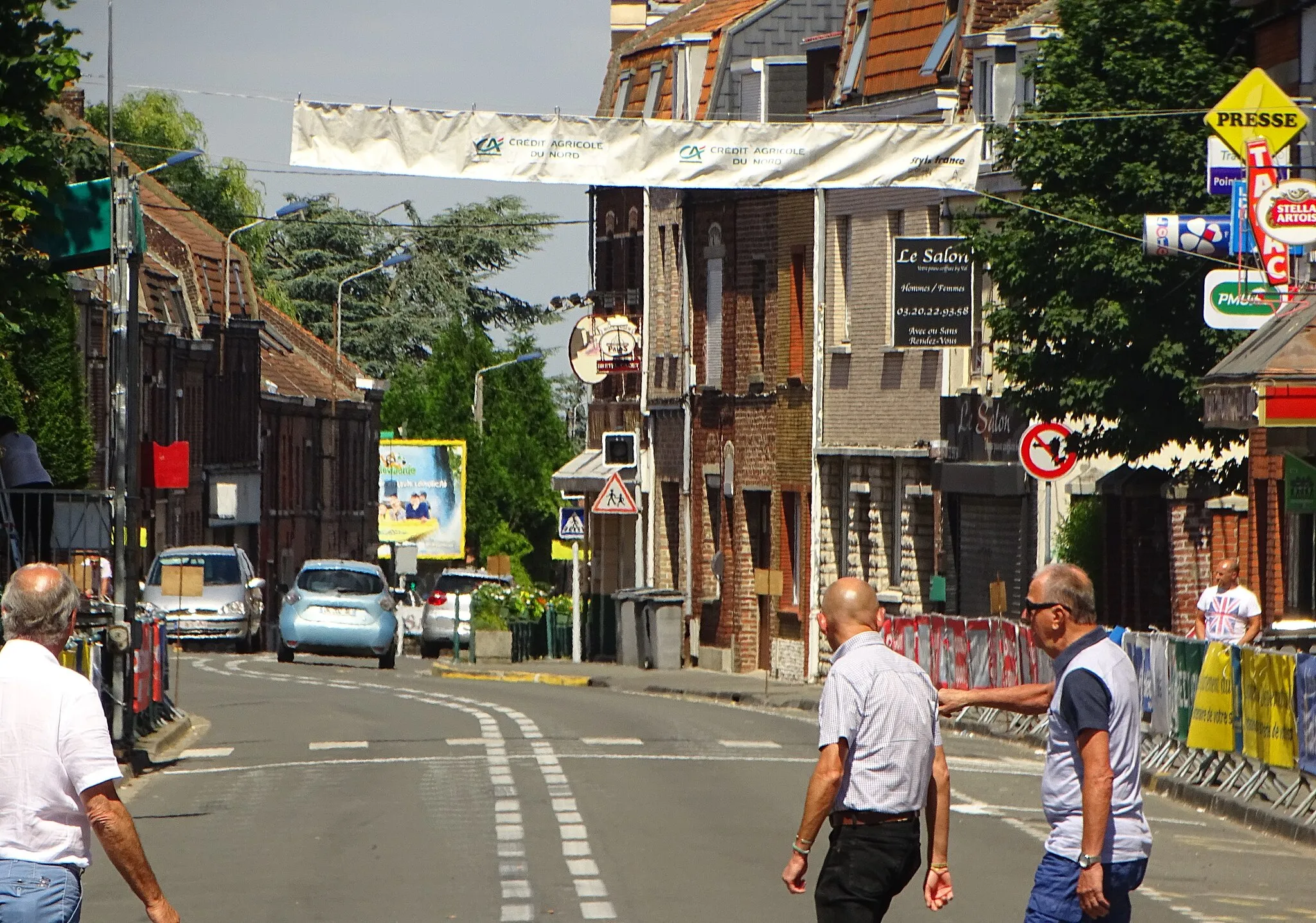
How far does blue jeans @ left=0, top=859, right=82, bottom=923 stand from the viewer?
7.17m

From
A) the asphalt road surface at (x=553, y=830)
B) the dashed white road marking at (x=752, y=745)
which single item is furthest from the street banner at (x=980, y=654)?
the dashed white road marking at (x=752, y=745)

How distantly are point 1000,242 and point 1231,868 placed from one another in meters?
12.4

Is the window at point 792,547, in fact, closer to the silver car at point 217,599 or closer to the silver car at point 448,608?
the silver car at point 448,608

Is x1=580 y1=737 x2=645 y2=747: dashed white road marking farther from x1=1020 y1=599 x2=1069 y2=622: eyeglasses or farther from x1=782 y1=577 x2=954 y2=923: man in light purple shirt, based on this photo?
x1=1020 y1=599 x2=1069 y2=622: eyeglasses

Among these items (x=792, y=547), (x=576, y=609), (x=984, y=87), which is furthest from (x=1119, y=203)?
(x=576, y=609)

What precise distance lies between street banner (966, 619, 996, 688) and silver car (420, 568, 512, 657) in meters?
23.9

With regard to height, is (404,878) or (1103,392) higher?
(1103,392)

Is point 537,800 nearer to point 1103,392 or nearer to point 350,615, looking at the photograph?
point 1103,392

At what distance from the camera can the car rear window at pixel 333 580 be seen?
41.9m


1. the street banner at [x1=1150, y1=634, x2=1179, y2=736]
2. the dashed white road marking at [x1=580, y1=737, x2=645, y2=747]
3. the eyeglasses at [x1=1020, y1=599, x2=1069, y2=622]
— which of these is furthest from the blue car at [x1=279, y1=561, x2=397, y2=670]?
the eyeglasses at [x1=1020, y1=599, x2=1069, y2=622]

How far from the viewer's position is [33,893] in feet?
23.6

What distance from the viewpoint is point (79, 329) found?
198 feet

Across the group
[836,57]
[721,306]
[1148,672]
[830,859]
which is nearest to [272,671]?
[721,306]

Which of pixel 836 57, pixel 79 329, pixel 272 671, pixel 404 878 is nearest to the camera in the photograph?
pixel 404 878
